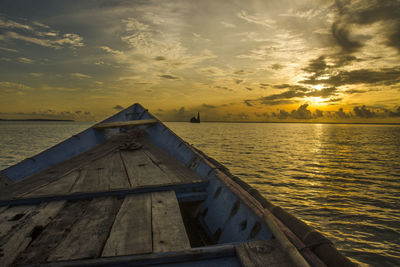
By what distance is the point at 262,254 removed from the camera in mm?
1448

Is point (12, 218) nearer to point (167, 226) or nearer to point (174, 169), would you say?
point (167, 226)

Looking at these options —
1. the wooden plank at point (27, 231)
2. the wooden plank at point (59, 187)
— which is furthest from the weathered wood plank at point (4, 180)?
the wooden plank at point (27, 231)

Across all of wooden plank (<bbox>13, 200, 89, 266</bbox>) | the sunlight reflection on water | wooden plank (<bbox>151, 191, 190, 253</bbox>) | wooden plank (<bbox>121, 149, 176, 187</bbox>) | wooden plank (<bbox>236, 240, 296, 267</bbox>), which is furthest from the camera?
the sunlight reflection on water

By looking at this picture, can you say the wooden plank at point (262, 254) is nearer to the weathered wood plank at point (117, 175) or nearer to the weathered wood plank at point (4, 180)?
the weathered wood plank at point (117, 175)

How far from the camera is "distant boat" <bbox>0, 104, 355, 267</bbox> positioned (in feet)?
4.75

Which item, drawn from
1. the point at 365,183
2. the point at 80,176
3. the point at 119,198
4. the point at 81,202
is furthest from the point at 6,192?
the point at 365,183

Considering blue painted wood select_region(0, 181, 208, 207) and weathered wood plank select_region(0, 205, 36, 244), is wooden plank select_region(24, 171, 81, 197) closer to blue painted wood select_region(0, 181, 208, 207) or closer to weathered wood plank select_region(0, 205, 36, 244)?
blue painted wood select_region(0, 181, 208, 207)

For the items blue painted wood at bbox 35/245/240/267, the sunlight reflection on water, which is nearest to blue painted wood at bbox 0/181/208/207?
blue painted wood at bbox 35/245/240/267

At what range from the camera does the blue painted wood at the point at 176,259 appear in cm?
137

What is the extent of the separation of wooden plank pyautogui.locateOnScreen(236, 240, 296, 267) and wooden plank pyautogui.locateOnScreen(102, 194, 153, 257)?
0.65 meters

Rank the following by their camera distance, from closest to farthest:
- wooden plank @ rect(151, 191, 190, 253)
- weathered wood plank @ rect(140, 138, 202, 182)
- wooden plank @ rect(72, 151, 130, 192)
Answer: wooden plank @ rect(151, 191, 190, 253)
wooden plank @ rect(72, 151, 130, 192)
weathered wood plank @ rect(140, 138, 202, 182)

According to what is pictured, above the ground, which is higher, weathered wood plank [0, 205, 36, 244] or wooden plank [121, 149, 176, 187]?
wooden plank [121, 149, 176, 187]

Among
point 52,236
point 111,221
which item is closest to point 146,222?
point 111,221

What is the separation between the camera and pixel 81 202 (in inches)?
96.0
